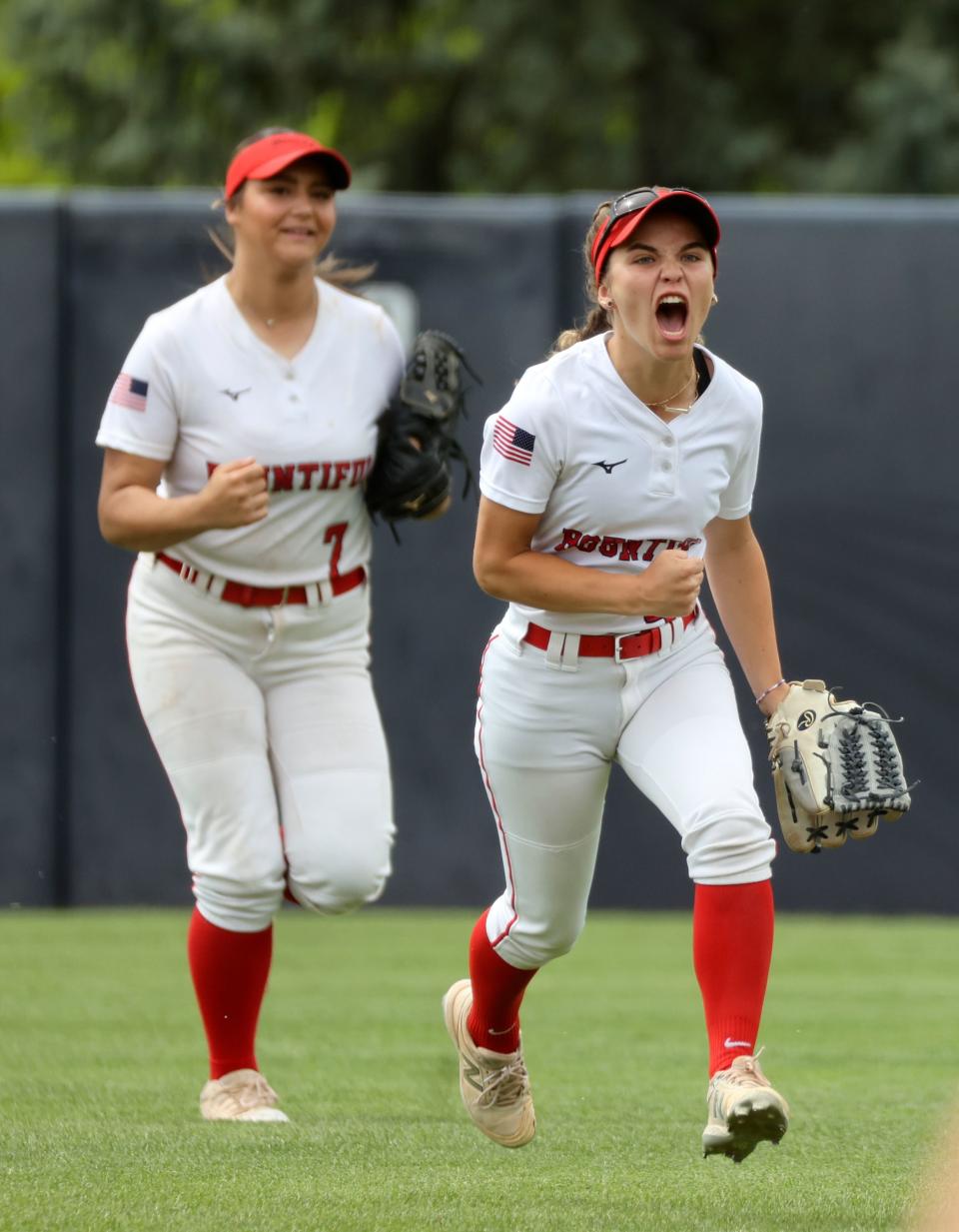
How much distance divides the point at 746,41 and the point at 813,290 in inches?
340

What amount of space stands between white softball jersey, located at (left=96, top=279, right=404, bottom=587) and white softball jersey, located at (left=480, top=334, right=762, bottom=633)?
857 millimetres

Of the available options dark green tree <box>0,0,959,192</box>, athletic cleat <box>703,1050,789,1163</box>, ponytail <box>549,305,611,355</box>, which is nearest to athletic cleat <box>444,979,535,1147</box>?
athletic cleat <box>703,1050,789,1163</box>

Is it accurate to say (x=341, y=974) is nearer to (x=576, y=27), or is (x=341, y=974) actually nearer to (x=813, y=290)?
(x=813, y=290)

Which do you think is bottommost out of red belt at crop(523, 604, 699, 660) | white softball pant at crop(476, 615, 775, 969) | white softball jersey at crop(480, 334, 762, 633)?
white softball pant at crop(476, 615, 775, 969)

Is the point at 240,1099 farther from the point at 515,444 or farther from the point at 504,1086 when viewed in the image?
the point at 515,444

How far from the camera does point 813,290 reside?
870 cm

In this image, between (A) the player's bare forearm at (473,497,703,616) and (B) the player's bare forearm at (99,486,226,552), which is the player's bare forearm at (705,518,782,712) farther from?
(B) the player's bare forearm at (99,486,226,552)

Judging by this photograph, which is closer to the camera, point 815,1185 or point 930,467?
point 815,1185

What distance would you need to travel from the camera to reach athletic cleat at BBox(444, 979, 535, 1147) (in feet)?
14.7

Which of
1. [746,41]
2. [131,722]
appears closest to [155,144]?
[746,41]

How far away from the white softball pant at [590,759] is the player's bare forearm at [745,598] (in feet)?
0.24

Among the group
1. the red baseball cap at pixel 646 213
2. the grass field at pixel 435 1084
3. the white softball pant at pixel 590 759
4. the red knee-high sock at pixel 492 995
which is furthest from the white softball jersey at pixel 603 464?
the grass field at pixel 435 1084

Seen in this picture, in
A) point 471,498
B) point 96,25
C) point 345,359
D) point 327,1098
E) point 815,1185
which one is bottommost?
point 327,1098

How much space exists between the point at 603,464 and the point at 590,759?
577mm
